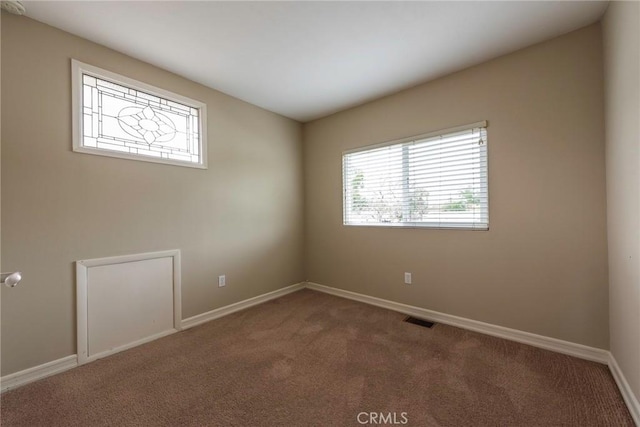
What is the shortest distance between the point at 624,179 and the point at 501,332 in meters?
1.49

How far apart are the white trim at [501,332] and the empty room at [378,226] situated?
0.8 inches

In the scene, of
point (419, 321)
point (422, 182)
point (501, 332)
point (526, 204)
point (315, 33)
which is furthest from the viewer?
point (422, 182)

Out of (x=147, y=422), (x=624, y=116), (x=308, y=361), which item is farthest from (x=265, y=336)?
(x=624, y=116)

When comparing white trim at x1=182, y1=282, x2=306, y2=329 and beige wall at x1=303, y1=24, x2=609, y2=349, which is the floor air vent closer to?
beige wall at x1=303, y1=24, x2=609, y2=349

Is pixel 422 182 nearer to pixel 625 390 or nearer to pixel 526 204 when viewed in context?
pixel 526 204

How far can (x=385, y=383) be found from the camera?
5.73 feet

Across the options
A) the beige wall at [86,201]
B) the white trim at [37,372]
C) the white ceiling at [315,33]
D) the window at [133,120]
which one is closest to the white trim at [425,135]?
the white ceiling at [315,33]

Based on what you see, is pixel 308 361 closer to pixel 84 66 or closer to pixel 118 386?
pixel 118 386

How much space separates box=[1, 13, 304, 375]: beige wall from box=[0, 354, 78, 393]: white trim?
5cm

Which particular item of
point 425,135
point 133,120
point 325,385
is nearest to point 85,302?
point 133,120

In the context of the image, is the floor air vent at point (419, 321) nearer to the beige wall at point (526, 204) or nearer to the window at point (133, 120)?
the beige wall at point (526, 204)

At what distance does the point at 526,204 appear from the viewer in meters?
2.21

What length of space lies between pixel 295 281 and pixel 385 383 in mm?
2238

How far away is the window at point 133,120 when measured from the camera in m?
2.07
